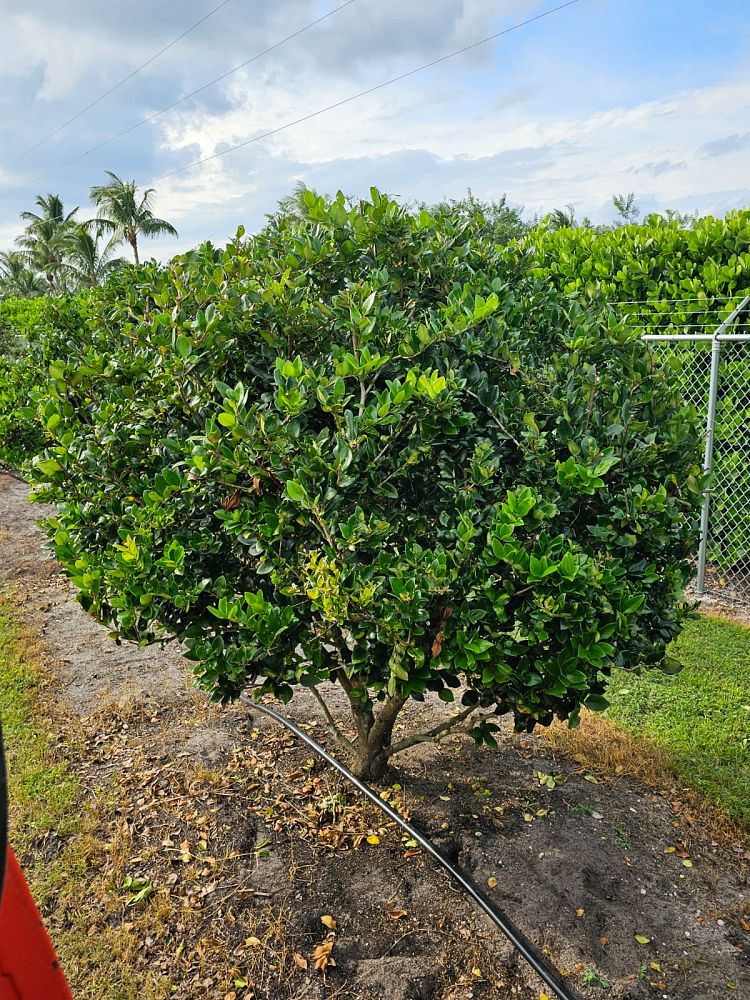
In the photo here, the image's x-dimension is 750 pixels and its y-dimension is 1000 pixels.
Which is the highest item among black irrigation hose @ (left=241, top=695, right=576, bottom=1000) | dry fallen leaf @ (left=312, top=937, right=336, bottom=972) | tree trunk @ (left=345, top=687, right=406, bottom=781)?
tree trunk @ (left=345, top=687, right=406, bottom=781)

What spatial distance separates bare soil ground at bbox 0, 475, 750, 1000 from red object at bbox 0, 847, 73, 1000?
5.93 ft

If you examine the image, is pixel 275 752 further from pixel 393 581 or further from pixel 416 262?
pixel 416 262

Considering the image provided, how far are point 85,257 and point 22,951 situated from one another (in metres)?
47.1

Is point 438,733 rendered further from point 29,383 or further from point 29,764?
point 29,383

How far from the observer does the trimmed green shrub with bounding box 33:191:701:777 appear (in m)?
2.33

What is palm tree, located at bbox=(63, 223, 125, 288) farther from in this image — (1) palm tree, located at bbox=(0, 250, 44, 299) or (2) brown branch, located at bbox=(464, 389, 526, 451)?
(2) brown branch, located at bbox=(464, 389, 526, 451)

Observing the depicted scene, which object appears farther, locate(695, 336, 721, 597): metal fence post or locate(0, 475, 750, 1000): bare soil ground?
A: locate(695, 336, 721, 597): metal fence post

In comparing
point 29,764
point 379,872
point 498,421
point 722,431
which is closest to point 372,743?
point 379,872

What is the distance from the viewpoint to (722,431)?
281 inches

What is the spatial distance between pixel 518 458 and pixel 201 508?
3.93 ft

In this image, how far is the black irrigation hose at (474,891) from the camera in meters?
2.57

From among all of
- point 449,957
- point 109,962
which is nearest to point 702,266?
point 449,957

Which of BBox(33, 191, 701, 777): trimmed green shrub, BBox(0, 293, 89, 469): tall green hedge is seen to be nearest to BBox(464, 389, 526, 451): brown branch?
BBox(33, 191, 701, 777): trimmed green shrub

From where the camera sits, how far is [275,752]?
13.0ft
